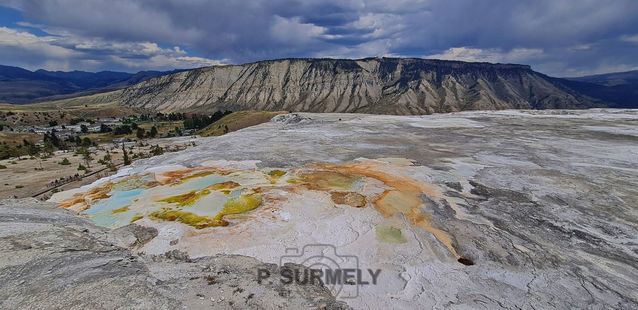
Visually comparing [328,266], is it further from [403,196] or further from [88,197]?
[88,197]

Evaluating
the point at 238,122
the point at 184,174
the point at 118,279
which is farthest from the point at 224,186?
the point at 238,122

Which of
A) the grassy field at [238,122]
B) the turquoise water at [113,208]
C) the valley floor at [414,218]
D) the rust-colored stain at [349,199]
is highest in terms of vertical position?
the rust-colored stain at [349,199]

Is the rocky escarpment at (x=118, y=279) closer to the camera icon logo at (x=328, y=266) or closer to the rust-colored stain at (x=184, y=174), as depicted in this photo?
the camera icon logo at (x=328, y=266)

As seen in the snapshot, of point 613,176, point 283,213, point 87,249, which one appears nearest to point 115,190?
point 87,249

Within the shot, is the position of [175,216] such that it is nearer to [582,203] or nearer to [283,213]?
[283,213]

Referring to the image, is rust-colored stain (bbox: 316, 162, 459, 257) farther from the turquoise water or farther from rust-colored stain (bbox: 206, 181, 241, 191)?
the turquoise water

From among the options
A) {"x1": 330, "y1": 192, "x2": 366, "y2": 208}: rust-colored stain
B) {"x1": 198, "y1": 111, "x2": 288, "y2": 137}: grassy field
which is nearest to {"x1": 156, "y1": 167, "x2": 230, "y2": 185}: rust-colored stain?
{"x1": 330, "y1": 192, "x2": 366, "y2": 208}: rust-colored stain

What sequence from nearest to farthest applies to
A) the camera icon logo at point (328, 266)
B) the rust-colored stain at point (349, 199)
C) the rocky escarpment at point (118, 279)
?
the rocky escarpment at point (118, 279) → the camera icon logo at point (328, 266) → the rust-colored stain at point (349, 199)

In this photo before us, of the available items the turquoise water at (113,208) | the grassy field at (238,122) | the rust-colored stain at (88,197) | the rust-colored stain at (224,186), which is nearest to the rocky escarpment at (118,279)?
the turquoise water at (113,208)
